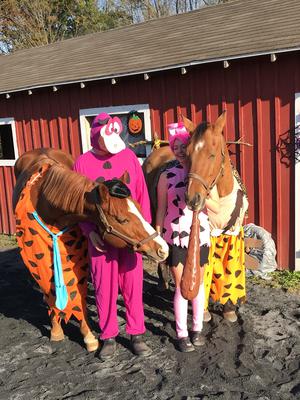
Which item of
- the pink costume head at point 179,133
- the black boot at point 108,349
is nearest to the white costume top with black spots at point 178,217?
the pink costume head at point 179,133

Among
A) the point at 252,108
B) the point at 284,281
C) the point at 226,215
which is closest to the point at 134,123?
the point at 252,108

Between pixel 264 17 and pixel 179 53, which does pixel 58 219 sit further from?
pixel 264 17

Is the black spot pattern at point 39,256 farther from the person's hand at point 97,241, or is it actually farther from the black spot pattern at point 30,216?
the person's hand at point 97,241

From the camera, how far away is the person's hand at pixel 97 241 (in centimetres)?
325

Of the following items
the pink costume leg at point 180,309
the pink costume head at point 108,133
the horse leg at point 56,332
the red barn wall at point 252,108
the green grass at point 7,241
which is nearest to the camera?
the pink costume head at point 108,133

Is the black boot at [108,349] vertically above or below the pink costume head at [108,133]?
below

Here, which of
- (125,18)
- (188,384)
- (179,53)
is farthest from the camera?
(125,18)

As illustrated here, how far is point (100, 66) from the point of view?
7105 mm

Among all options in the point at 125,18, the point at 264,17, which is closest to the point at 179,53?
the point at 264,17

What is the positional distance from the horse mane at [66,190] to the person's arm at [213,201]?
991mm

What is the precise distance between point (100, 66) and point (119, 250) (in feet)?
14.8

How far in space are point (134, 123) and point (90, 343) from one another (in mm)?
3696

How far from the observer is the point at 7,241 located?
8.20 m

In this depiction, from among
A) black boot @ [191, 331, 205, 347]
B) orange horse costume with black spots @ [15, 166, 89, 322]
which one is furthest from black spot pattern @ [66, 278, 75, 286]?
black boot @ [191, 331, 205, 347]
